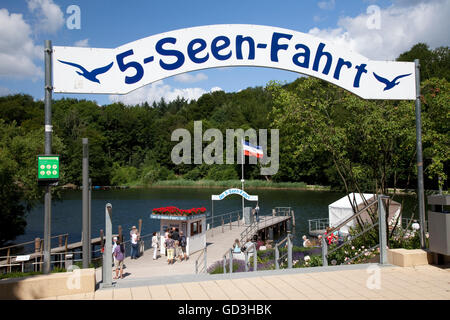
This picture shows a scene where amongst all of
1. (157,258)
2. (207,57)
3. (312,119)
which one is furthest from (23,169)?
(207,57)

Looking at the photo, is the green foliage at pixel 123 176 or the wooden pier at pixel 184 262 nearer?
the wooden pier at pixel 184 262

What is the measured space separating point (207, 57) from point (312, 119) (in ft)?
24.0

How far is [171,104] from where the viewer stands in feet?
470

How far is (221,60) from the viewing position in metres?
8.22

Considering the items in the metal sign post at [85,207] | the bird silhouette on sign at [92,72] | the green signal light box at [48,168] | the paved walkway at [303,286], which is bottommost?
the paved walkway at [303,286]

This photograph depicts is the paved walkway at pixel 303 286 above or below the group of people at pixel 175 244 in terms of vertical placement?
above

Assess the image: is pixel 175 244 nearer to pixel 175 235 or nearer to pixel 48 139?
pixel 175 235

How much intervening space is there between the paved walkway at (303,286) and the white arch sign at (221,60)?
3.78 meters

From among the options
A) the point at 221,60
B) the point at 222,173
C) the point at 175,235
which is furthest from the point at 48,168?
the point at 222,173

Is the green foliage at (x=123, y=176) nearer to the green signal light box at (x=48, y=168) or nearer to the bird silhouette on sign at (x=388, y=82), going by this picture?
the bird silhouette on sign at (x=388, y=82)

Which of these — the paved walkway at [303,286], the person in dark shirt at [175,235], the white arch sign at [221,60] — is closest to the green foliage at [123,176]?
the person in dark shirt at [175,235]

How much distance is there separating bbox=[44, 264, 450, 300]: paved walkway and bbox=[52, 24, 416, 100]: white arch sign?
3.78 metres

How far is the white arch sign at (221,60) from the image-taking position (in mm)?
7582

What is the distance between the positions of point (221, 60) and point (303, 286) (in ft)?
15.0
